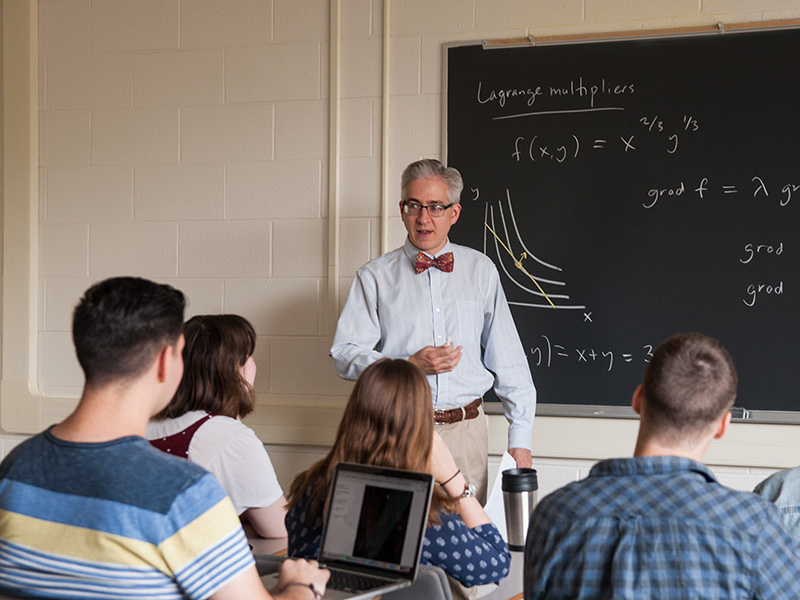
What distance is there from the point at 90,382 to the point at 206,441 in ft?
3.15

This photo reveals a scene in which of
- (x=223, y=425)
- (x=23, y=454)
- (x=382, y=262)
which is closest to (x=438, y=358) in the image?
(x=382, y=262)

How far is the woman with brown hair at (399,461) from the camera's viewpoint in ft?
6.26

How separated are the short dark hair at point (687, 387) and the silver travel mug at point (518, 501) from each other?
839 mm

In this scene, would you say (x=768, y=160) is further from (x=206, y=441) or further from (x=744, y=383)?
(x=206, y=441)

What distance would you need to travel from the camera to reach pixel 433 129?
3.63 m

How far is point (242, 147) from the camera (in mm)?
3850

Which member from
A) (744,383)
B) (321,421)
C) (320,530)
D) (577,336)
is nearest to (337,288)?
(321,421)

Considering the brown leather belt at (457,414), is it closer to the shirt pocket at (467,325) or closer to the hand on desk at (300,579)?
the shirt pocket at (467,325)

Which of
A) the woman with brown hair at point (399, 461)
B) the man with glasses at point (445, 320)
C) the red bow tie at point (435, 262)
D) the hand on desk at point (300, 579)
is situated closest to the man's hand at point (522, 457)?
the man with glasses at point (445, 320)

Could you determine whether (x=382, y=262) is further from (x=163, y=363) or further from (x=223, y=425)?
(x=163, y=363)

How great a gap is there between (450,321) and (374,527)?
1659 mm

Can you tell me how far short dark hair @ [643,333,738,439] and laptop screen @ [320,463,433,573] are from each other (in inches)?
18.0

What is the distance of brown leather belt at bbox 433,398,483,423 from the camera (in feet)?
10.6

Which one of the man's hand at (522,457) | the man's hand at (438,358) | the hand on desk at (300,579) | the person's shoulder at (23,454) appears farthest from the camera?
the man's hand at (522,457)
